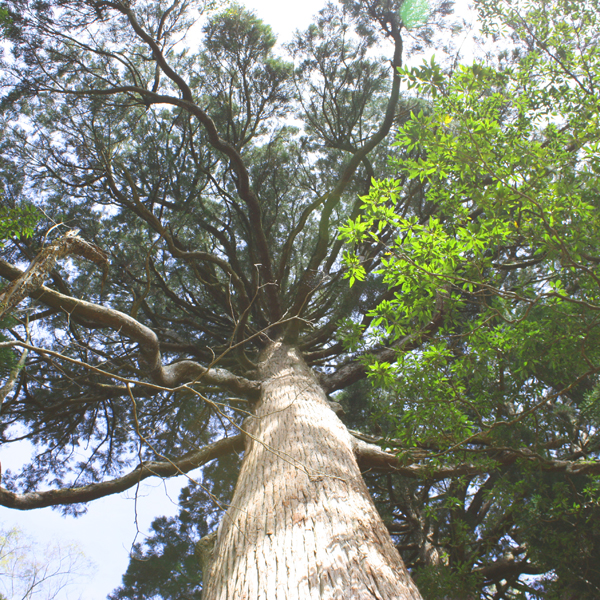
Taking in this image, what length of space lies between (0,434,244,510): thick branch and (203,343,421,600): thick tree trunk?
→ 60 cm

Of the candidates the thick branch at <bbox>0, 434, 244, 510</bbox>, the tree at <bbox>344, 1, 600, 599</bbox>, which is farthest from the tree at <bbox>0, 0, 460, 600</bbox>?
the tree at <bbox>344, 1, 600, 599</bbox>

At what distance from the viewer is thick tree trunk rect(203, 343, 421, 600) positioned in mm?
1046

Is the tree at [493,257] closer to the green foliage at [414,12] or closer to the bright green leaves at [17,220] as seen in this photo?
the bright green leaves at [17,220]

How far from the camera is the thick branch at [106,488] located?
90.7 inches

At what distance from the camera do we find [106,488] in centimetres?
254

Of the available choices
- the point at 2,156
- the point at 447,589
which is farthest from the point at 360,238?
the point at 2,156

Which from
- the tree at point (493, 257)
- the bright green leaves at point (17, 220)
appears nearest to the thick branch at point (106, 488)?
the tree at point (493, 257)

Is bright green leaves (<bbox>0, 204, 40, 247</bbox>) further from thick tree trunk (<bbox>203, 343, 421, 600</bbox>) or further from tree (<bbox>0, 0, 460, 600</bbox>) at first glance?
thick tree trunk (<bbox>203, 343, 421, 600</bbox>)

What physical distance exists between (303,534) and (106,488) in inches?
76.0

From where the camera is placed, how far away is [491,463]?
2.26m

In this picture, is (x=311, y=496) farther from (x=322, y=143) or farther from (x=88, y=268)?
(x=322, y=143)

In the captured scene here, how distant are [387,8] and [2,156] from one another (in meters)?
4.66

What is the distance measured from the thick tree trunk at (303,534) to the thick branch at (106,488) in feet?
1.96

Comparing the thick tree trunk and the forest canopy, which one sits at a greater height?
the forest canopy
